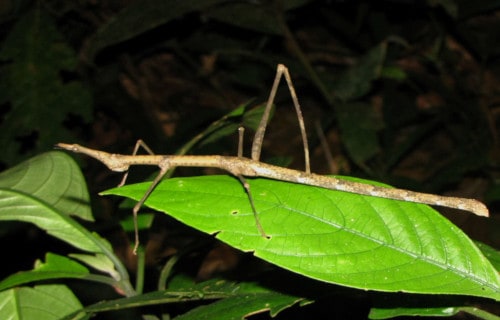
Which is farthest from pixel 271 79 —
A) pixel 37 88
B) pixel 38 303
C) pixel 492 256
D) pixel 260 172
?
pixel 492 256

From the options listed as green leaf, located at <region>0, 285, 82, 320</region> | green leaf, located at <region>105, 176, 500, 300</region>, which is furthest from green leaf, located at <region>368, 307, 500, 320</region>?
green leaf, located at <region>0, 285, 82, 320</region>

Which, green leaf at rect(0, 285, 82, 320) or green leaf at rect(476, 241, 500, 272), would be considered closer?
green leaf at rect(476, 241, 500, 272)

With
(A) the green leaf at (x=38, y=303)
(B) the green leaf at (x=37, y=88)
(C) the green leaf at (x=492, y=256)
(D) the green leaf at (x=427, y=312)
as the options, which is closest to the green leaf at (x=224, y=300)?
(A) the green leaf at (x=38, y=303)

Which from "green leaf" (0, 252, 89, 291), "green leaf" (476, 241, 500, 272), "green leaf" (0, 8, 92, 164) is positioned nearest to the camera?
"green leaf" (476, 241, 500, 272)

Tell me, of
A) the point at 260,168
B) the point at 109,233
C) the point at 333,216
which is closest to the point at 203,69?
the point at 109,233

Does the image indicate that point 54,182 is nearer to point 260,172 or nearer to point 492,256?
point 260,172

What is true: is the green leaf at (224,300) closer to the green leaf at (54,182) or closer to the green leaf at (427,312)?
the green leaf at (427,312)

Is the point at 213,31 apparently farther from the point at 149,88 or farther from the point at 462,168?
the point at 462,168

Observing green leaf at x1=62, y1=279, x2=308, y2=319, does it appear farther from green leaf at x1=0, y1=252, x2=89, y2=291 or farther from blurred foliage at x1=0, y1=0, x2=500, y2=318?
blurred foliage at x1=0, y1=0, x2=500, y2=318
